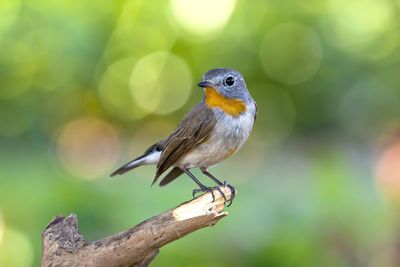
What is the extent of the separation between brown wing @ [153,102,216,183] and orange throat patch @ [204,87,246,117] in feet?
0.10

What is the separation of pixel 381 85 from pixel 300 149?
0.66 m

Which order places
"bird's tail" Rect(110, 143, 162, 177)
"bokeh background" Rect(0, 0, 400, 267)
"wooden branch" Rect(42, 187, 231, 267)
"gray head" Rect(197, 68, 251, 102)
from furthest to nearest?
1. "bokeh background" Rect(0, 0, 400, 267)
2. "bird's tail" Rect(110, 143, 162, 177)
3. "gray head" Rect(197, 68, 251, 102)
4. "wooden branch" Rect(42, 187, 231, 267)

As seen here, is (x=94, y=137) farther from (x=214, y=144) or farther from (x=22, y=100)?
(x=214, y=144)

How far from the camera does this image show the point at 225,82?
9.87 feet

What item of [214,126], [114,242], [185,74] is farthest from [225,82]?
[185,74]

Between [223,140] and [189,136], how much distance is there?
0.12m

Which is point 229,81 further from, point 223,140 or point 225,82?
point 223,140

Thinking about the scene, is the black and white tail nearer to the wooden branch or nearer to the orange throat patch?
the orange throat patch

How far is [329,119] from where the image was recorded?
5699mm

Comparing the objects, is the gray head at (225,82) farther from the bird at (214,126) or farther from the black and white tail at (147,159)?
the black and white tail at (147,159)

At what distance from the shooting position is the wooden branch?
2312 mm

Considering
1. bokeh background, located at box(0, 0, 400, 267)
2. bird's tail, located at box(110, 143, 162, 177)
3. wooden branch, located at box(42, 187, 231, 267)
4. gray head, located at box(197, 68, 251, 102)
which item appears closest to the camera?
wooden branch, located at box(42, 187, 231, 267)

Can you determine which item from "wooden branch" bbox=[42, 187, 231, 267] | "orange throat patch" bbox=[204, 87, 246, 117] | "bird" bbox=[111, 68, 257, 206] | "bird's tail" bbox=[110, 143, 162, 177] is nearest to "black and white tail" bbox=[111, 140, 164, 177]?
"bird's tail" bbox=[110, 143, 162, 177]

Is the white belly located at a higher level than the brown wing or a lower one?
lower
